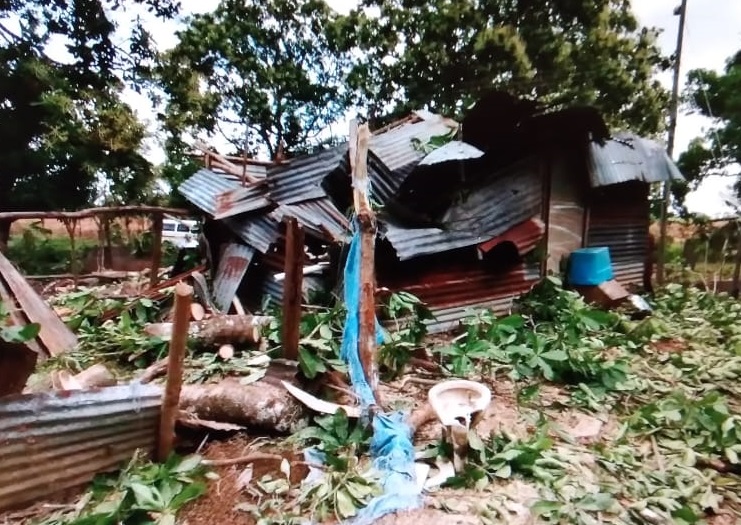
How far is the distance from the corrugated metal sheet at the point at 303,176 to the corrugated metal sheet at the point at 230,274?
100 cm

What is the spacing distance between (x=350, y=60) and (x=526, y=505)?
53.9 ft

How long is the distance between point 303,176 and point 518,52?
9.80m

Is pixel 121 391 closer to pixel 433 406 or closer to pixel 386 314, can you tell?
pixel 433 406

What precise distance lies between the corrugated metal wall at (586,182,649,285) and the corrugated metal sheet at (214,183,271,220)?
634 cm

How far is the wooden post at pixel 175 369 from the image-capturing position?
3203 millimetres

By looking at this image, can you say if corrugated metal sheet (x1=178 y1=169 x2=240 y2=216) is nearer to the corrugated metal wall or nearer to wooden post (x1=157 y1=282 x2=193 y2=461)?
wooden post (x1=157 y1=282 x2=193 y2=461)

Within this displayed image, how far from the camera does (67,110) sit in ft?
35.0

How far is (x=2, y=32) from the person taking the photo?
11633 millimetres

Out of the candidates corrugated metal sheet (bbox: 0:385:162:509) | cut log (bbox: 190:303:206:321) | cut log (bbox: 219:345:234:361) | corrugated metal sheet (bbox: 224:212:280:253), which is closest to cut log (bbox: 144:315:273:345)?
cut log (bbox: 219:345:234:361)

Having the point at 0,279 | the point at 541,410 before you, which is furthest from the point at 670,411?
the point at 0,279

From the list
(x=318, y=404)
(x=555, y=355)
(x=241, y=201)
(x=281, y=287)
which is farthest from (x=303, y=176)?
(x=555, y=355)

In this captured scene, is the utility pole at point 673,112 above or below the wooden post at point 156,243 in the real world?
above

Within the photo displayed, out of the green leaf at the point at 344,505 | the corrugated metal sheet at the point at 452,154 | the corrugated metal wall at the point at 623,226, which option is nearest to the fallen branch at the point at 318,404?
the green leaf at the point at 344,505

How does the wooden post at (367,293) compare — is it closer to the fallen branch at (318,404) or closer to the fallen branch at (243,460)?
the fallen branch at (318,404)
